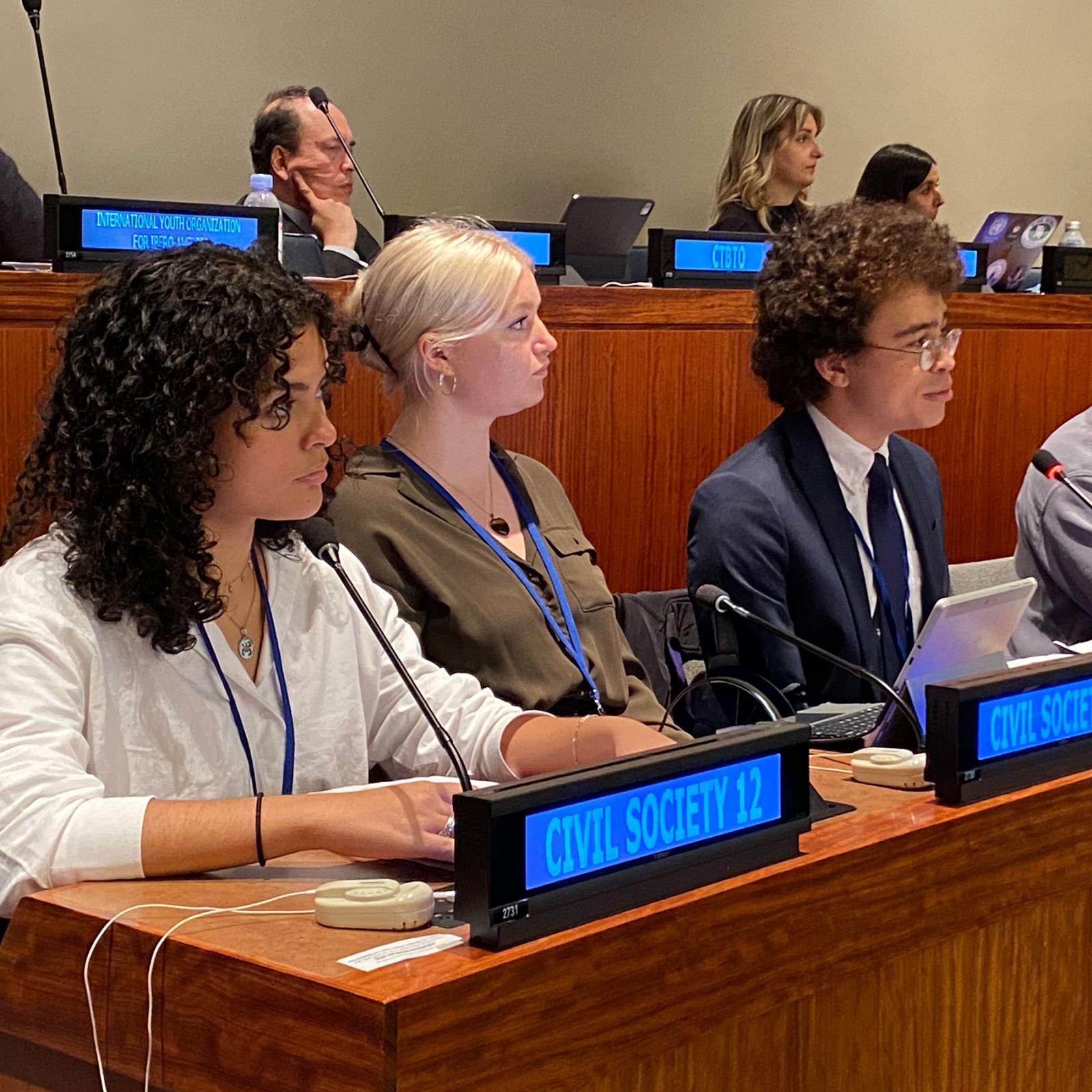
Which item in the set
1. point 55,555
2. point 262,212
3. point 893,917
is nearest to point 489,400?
point 262,212

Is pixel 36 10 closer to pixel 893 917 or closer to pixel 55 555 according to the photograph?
pixel 55 555

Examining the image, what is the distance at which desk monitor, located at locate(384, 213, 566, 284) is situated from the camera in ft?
11.0

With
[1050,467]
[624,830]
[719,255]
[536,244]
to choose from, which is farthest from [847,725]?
[719,255]

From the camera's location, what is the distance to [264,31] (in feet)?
18.6

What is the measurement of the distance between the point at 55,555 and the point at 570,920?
69 cm

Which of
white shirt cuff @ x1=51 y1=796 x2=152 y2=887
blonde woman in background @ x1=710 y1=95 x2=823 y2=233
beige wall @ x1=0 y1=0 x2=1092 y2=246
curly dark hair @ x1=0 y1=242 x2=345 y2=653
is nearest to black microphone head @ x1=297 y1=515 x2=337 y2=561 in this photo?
curly dark hair @ x1=0 y1=242 x2=345 y2=653

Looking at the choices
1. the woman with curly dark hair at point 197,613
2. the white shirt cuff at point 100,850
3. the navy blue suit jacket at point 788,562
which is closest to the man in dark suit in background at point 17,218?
the navy blue suit jacket at point 788,562

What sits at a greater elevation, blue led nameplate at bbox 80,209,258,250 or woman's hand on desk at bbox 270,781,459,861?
blue led nameplate at bbox 80,209,258,250

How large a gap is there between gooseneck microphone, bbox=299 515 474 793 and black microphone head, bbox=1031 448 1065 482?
3.45ft

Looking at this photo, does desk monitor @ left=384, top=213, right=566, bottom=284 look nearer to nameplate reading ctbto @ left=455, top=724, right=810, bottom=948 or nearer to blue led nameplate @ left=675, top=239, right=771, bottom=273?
blue led nameplate @ left=675, top=239, right=771, bottom=273

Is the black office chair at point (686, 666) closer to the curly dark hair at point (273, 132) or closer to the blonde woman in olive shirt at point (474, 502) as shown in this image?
the blonde woman in olive shirt at point (474, 502)

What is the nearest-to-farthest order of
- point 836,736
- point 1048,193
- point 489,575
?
point 836,736 → point 489,575 → point 1048,193

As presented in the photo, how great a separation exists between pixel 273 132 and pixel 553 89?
6.67 feet

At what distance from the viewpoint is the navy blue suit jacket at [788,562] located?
2.53 metres
